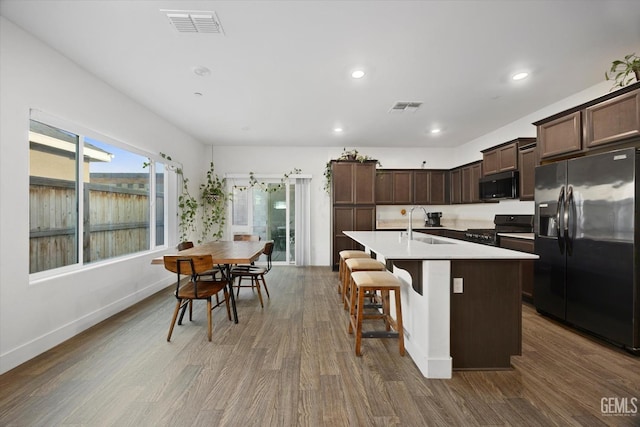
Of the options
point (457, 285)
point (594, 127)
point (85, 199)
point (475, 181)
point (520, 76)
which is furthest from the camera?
point (475, 181)

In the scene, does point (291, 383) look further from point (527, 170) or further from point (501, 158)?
point (501, 158)

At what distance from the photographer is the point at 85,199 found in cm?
313

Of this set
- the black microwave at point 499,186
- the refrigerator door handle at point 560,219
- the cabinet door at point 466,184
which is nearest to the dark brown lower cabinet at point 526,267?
the refrigerator door handle at point 560,219

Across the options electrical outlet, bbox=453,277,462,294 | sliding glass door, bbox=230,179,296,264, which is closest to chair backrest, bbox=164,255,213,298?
electrical outlet, bbox=453,277,462,294

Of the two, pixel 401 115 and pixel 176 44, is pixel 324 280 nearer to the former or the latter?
pixel 401 115

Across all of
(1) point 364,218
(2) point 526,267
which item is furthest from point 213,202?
(2) point 526,267

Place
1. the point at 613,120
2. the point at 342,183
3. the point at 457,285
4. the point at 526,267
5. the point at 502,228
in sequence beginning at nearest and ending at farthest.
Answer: the point at 457,285
the point at 613,120
the point at 526,267
the point at 502,228
the point at 342,183

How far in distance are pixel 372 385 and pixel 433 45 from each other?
9.39 feet

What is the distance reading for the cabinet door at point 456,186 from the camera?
18.8 ft

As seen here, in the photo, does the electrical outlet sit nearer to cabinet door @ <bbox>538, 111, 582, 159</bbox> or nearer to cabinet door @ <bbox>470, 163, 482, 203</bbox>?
cabinet door @ <bbox>538, 111, 582, 159</bbox>

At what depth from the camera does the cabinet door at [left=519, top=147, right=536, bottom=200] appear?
3.85m

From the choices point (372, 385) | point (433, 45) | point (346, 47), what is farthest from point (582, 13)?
point (372, 385)

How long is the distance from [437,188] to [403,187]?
77cm

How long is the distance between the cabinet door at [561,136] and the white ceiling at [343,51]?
506mm
